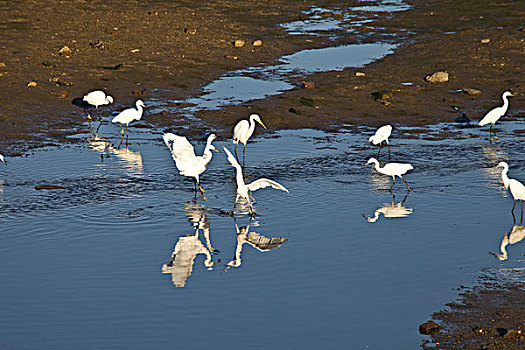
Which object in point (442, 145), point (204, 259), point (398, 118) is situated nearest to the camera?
point (204, 259)

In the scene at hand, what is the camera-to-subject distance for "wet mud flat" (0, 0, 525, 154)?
20.0m

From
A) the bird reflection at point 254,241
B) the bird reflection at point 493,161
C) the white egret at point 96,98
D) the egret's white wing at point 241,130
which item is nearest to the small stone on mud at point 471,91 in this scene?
the bird reflection at point 493,161

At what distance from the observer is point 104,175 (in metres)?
14.9

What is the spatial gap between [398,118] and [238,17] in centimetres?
1669

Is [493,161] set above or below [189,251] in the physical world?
above

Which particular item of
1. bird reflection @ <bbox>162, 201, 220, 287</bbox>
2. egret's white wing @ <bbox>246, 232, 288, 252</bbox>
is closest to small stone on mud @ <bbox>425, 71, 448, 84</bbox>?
bird reflection @ <bbox>162, 201, 220, 287</bbox>

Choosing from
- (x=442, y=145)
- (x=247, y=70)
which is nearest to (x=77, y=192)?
(x=442, y=145)

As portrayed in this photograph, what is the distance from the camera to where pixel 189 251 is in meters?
11.0

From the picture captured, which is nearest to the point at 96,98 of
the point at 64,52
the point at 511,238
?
the point at 64,52

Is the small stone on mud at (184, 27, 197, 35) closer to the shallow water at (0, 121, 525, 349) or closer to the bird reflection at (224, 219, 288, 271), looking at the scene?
the shallow water at (0, 121, 525, 349)

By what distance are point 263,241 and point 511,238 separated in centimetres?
393

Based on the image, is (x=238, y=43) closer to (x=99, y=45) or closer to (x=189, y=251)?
(x=99, y=45)

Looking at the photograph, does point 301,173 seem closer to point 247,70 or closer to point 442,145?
point 442,145

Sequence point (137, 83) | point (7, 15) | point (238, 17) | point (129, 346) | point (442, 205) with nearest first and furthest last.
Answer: point (129, 346)
point (442, 205)
point (137, 83)
point (7, 15)
point (238, 17)
